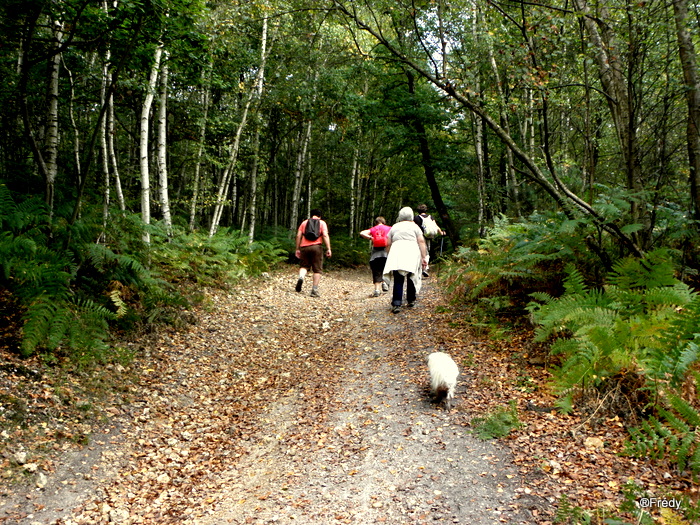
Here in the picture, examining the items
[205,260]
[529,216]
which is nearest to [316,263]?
[205,260]

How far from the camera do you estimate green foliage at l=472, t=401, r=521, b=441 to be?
3.88 meters

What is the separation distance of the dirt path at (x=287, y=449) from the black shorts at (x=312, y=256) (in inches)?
151

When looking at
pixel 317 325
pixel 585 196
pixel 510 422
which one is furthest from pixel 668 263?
pixel 317 325

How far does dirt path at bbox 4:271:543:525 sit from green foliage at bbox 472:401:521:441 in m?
0.12

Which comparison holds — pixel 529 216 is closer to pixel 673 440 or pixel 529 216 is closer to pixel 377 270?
pixel 377 270

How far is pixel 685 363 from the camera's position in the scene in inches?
123

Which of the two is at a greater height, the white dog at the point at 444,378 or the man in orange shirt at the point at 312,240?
the man in orange shirt at the point at 312,240

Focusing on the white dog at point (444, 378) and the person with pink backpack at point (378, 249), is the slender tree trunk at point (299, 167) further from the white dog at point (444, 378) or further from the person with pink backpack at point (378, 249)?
the white dog at point (444, 378)

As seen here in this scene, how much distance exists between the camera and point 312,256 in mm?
10648

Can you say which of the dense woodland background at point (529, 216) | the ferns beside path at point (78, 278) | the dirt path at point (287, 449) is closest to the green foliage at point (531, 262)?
the dense woodland background at point (529, 216)

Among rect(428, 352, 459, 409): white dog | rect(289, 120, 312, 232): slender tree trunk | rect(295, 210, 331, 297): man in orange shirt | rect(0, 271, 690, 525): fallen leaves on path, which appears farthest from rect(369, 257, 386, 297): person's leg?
rect(289, 120, 312, 232): slender tree trunk

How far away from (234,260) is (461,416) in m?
7.95

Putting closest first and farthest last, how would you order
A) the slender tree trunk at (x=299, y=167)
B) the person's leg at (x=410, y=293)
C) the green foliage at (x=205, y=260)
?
1. the person's leg at (x=410, y=293)
2. the green foliage at (x=205, y=260)
3. the slender tree trunk at (x=299, y=167)

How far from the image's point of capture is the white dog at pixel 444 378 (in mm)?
4359
